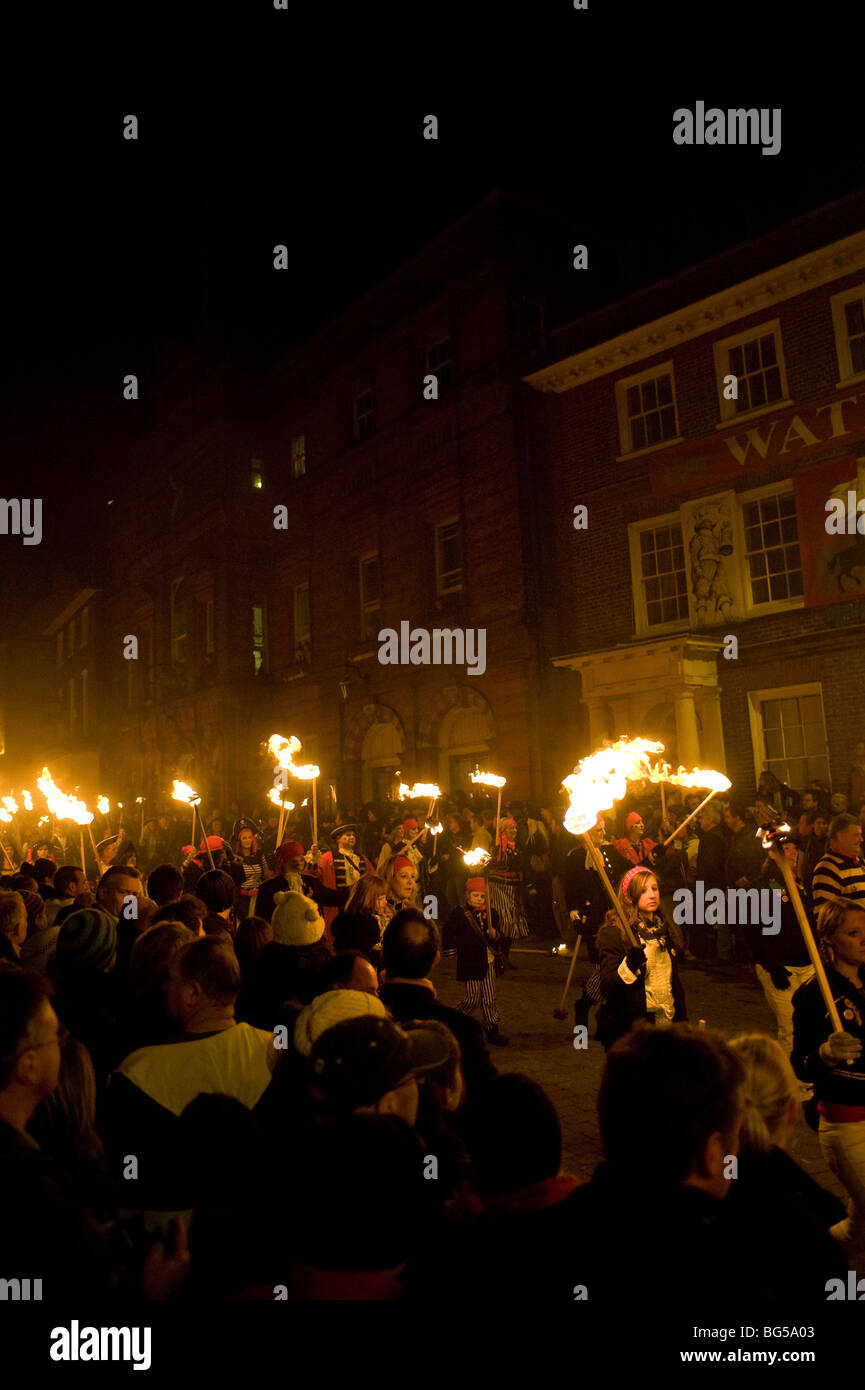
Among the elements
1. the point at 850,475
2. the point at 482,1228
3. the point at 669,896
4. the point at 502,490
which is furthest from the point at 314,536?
the point at 482,1228

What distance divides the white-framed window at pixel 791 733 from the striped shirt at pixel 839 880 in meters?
10.1

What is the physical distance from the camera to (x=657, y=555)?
59.4 ft

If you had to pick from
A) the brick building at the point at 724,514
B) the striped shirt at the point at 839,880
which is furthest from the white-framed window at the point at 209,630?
the striped shirt at the point at 839,880

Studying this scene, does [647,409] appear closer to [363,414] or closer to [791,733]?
[791,733]

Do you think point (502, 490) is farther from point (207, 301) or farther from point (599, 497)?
point (207, 301)

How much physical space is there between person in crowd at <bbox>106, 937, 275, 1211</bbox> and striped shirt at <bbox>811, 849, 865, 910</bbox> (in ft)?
13.3

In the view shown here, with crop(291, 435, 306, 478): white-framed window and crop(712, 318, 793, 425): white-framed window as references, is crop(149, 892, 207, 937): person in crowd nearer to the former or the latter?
crop(712, 318, 793, 425): white-framed window

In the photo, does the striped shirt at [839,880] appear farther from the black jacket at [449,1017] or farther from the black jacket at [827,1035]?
the black jacket at [449,1017]

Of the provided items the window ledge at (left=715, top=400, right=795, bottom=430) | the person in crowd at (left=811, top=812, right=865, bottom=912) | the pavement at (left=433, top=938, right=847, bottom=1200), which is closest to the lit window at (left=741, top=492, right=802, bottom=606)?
the window ledge at (left=715, top=400, right=795, bottom=430)

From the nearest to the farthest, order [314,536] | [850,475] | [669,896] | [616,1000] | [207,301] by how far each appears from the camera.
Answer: [616,1000] < [669,896] < [850,475] < [314,536] < [207,301]

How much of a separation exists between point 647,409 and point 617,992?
14719 millimetres

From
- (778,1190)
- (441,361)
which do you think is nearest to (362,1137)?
(778,1190)

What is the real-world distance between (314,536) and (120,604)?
544 inches

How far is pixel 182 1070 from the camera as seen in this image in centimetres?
299
